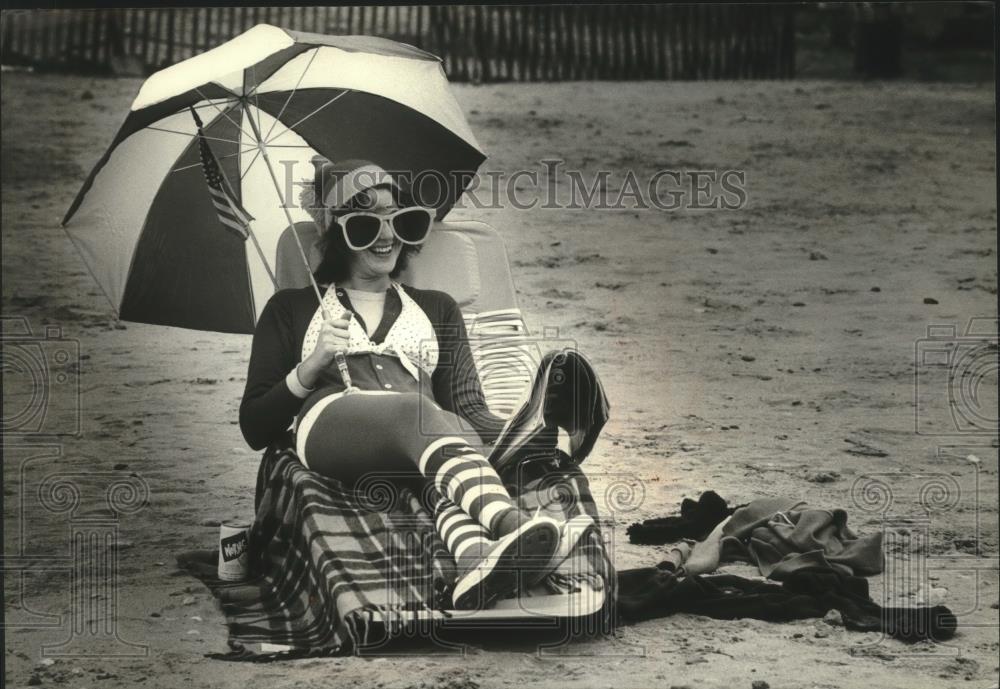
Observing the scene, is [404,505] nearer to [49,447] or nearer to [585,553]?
[585,553]

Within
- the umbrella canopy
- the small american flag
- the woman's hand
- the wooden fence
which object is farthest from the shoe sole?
the wooden fence

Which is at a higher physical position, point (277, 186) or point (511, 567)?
point (277, 186)

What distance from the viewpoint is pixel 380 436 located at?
20.7ft

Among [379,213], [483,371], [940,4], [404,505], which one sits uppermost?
[940,4]

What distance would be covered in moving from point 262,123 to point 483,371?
51.9 inches

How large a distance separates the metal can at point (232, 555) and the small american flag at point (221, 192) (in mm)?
1158

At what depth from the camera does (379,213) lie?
6.46 m

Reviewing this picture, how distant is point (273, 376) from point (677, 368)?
1.91 m

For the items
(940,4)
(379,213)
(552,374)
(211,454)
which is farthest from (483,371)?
(940,4)

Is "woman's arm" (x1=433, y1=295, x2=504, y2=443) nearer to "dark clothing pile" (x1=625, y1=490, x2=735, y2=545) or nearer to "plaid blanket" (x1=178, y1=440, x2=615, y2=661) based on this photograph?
"plaid blanket" (x1=178, y1=440, x2=615, y2=661)

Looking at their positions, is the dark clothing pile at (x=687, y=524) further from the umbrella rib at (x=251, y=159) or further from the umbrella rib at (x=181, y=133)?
the umbrella rib at (x=181, y=133)

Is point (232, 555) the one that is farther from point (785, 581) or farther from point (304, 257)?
point (785, 581)

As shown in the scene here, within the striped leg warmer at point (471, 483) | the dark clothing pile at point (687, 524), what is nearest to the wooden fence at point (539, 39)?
the striped leg warmer at point (471, 483)

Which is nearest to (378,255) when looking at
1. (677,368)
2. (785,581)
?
(677,368)
